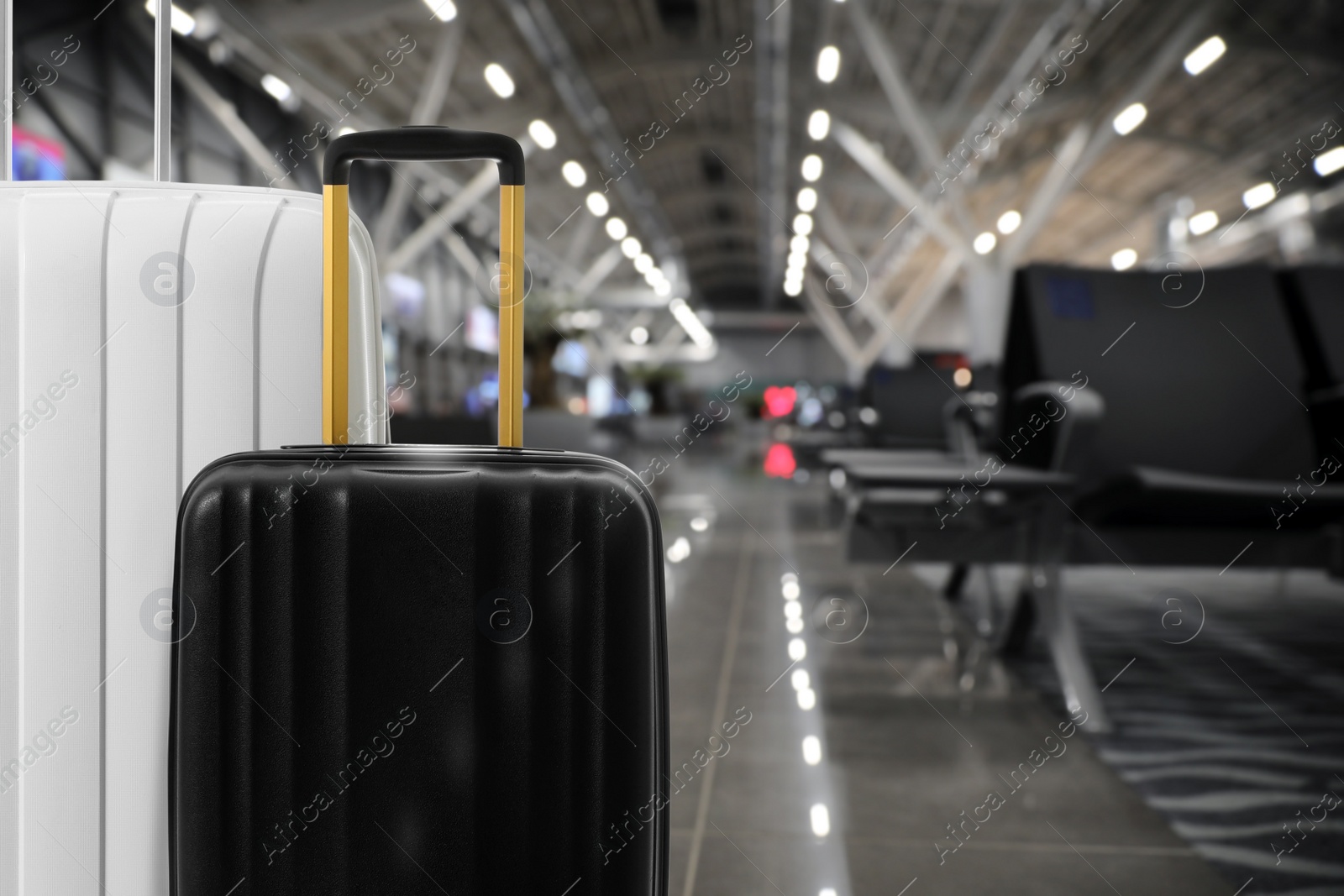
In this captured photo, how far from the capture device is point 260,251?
0.84m

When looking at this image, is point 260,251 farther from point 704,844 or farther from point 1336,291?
point 1336,291

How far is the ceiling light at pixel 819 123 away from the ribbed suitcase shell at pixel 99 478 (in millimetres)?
11627

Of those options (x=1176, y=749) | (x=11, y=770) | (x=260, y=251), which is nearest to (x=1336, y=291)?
(x=1176, y=749)

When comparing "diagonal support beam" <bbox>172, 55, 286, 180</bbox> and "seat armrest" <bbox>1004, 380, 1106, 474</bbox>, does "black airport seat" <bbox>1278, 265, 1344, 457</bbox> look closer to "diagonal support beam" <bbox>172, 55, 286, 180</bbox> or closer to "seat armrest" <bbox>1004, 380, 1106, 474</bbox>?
"seat armrest" <bbox>1004, 380, 1106, 474</bbox>

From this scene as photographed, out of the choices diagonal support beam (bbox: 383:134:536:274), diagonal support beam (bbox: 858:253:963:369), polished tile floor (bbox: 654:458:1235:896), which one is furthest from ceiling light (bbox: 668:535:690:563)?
diagonal support beam (bbox: 858:253:963:369)

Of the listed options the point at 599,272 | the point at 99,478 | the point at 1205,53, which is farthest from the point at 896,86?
the point at 599,272

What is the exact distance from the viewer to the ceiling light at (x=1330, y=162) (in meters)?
12.3

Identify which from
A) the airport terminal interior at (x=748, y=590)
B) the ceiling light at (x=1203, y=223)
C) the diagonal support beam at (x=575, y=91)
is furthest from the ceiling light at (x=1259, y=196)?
the airport terminal interior at (x=748, y=590)

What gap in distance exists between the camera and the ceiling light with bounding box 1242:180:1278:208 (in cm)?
1571

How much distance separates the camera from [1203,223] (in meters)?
19.2

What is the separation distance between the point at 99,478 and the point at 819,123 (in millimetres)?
12067

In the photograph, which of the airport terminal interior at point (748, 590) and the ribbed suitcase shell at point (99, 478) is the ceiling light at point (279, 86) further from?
the ribbed suitcase shell at point (99, 478)

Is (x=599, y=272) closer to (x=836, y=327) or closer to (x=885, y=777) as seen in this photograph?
(x=836, y=327)

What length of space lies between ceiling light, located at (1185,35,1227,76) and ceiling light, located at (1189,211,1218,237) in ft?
38.3
